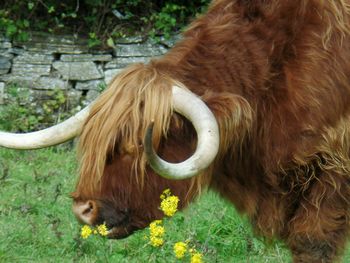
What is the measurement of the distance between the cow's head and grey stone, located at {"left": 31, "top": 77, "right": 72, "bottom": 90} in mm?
4832

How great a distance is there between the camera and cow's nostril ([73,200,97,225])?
4473 mm

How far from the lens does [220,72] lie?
4.53 meters

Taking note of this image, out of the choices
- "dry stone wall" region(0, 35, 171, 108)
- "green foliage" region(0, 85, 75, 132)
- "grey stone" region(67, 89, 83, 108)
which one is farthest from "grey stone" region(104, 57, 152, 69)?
"green foliage" region(0, 85, 75, 132)

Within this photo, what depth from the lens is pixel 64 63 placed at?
9453mm

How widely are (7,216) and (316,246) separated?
7.97 feet

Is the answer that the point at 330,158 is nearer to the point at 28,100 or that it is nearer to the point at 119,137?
the point at 119,137

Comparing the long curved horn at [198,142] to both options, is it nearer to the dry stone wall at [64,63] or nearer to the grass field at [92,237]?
the grass field at [92,237]

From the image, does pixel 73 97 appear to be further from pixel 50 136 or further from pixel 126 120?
pixel 126 120

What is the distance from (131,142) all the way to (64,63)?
519cm

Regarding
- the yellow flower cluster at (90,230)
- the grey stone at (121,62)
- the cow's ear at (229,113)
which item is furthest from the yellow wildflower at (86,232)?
the grey stone at (121,62)

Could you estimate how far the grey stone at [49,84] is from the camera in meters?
9.41

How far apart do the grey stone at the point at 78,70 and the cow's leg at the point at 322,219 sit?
489 centimetres

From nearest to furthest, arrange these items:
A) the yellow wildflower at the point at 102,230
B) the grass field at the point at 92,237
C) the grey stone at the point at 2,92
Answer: the yellow wildflower at the point at 102,230
the grass field at the point at 92,237
the grey stone at the point at 2,92

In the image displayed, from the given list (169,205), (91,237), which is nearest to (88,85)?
(91,237)
